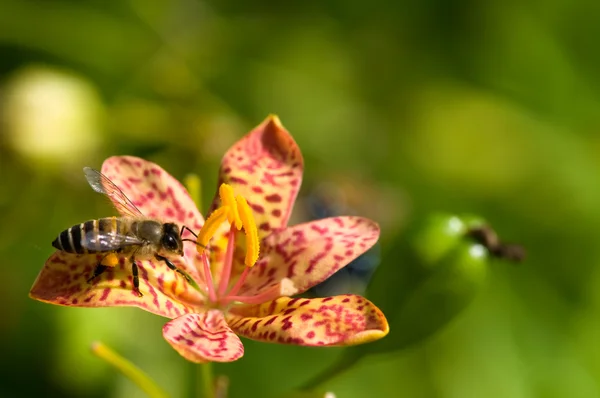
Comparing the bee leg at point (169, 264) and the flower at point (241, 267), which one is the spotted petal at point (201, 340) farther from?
the bee leg at point (169, 264)

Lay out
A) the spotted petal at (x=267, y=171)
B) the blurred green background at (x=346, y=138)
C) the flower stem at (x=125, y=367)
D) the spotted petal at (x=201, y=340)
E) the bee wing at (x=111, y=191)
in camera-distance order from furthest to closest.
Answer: the blurred green background at (x=346, y=138)
the spotted petal at (x=267, y=171)
the flower stem at (x=125, y=367)
the bee wing at (x=111, y=191)
the spotted petal at (x=201, y=340)

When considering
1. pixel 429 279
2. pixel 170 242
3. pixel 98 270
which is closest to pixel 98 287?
pixel 98 270

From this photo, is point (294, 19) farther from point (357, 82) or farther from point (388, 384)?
point (388, 384)

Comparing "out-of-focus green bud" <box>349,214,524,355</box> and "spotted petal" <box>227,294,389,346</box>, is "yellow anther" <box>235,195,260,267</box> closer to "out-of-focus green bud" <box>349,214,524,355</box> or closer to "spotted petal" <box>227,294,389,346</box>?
"spotted petal" <box>227,294,389,346</box>

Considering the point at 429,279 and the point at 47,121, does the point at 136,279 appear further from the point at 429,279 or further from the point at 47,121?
the point at 47,121

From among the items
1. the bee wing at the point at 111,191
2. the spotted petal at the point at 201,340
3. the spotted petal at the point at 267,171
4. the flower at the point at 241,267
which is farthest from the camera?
the spotted petal at the point at 267,171

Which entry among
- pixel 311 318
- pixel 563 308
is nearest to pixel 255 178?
pixel 311 318

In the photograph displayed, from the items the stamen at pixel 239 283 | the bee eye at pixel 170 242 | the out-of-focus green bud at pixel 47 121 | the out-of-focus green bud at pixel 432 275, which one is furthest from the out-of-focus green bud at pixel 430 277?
the out-of-focus green bud at pixel 47 121
